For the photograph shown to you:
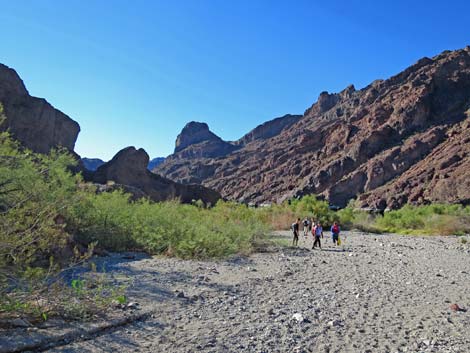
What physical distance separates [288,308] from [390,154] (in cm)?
7640

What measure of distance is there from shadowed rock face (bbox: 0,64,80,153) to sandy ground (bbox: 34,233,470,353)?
3581cm

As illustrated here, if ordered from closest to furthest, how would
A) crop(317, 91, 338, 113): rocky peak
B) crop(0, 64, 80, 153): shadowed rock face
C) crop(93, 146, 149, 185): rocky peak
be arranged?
crop(0, 64, 80, 153): shadowed rock face < crop(93, 146, 149, 185): rocky peak < crop(317, 91, 338, 113): rocky peak

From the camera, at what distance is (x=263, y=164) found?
124 meters

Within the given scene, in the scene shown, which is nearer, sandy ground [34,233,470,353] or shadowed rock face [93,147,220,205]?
sandy ground [34,233,470,353]

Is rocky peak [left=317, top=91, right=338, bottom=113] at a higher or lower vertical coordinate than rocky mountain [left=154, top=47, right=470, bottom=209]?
higher

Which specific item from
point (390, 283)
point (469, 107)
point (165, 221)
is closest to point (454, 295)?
point (390, 283)

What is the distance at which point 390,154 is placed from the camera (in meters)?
77.0

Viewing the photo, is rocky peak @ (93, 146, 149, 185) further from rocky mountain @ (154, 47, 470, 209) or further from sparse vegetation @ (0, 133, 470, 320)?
rocky mountain @ (154, 47, 470, 209)

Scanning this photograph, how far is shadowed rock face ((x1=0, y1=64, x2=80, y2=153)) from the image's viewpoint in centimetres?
4059

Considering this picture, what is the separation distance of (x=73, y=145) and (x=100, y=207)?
40.0m

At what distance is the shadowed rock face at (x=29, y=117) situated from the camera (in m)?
40.6

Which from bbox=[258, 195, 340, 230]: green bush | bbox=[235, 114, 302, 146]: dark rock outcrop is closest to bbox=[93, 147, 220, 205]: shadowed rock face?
bbox=[258, 195, 340, 230]: green bush

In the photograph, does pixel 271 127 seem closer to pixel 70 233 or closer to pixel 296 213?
pixel 296 213

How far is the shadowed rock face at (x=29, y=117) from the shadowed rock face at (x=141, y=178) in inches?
237
